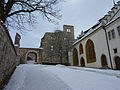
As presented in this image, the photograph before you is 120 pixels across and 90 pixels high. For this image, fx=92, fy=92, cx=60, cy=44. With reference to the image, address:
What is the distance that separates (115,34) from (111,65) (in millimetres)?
4295

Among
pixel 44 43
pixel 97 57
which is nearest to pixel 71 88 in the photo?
pixel 97 57

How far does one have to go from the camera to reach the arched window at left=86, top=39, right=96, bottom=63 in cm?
1727

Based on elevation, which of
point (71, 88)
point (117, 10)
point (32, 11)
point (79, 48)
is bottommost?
point (71, 88)

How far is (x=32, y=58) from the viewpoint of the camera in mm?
38156

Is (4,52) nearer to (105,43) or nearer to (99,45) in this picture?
(105,43)

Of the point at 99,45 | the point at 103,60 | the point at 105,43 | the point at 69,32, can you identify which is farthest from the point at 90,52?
the point at 69,32

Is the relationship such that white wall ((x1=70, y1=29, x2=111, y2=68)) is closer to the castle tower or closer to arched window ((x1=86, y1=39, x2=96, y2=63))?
arched window ((x1=86, y1=39, x2=96, y2=63))

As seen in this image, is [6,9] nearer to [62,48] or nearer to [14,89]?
[14,89]

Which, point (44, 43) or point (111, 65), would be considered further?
point (44, 43)

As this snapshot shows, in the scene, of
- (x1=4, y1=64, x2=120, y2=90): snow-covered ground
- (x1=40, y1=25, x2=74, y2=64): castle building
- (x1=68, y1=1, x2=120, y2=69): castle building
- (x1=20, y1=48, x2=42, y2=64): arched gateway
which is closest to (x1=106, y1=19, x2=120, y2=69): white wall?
(x1=68, y1=1, x2=120, y2=69): castle building

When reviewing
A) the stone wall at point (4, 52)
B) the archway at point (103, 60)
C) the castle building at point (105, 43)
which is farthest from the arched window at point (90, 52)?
the stone wall at point (4, 52)

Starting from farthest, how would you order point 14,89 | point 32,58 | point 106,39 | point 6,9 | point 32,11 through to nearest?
point 32,58 → point 106,39 → point 32,11 → point 6,9 → point 14,89

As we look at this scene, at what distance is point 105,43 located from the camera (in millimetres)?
14070

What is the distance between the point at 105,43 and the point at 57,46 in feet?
39.7
